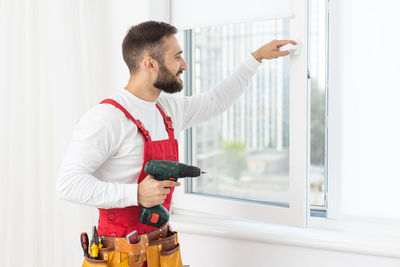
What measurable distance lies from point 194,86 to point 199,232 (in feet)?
2.45

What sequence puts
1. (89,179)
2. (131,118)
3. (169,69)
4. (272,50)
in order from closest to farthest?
1. (89,179)
2. (131,118)
3. (169,69)
4. (272,50)

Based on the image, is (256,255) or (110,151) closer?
(110,151)

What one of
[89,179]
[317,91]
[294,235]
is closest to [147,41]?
[89,179]

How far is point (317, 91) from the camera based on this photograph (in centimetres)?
167

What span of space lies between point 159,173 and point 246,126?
1.35m

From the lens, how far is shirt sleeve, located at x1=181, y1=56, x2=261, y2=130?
1560 millimetres

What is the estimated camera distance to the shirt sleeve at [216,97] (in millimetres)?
1560

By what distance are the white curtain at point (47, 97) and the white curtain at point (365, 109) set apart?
0.93 m

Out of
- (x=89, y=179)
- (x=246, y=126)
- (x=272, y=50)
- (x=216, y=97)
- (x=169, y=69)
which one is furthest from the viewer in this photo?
(x=246, y=126)

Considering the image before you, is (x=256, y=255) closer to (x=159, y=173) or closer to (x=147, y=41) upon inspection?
(x=159, y=173)

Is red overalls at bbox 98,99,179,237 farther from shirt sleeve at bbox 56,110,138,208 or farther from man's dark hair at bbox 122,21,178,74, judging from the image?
man's dark hair at bbox 122,21,178,74

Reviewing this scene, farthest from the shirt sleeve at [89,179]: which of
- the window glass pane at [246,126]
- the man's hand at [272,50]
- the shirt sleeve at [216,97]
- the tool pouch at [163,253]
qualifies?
the window glass pane at [246,126]

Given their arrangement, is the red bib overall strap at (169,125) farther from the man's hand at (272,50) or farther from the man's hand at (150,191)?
the man's hand at (272,50)

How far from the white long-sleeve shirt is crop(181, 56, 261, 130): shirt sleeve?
0.06 metres
